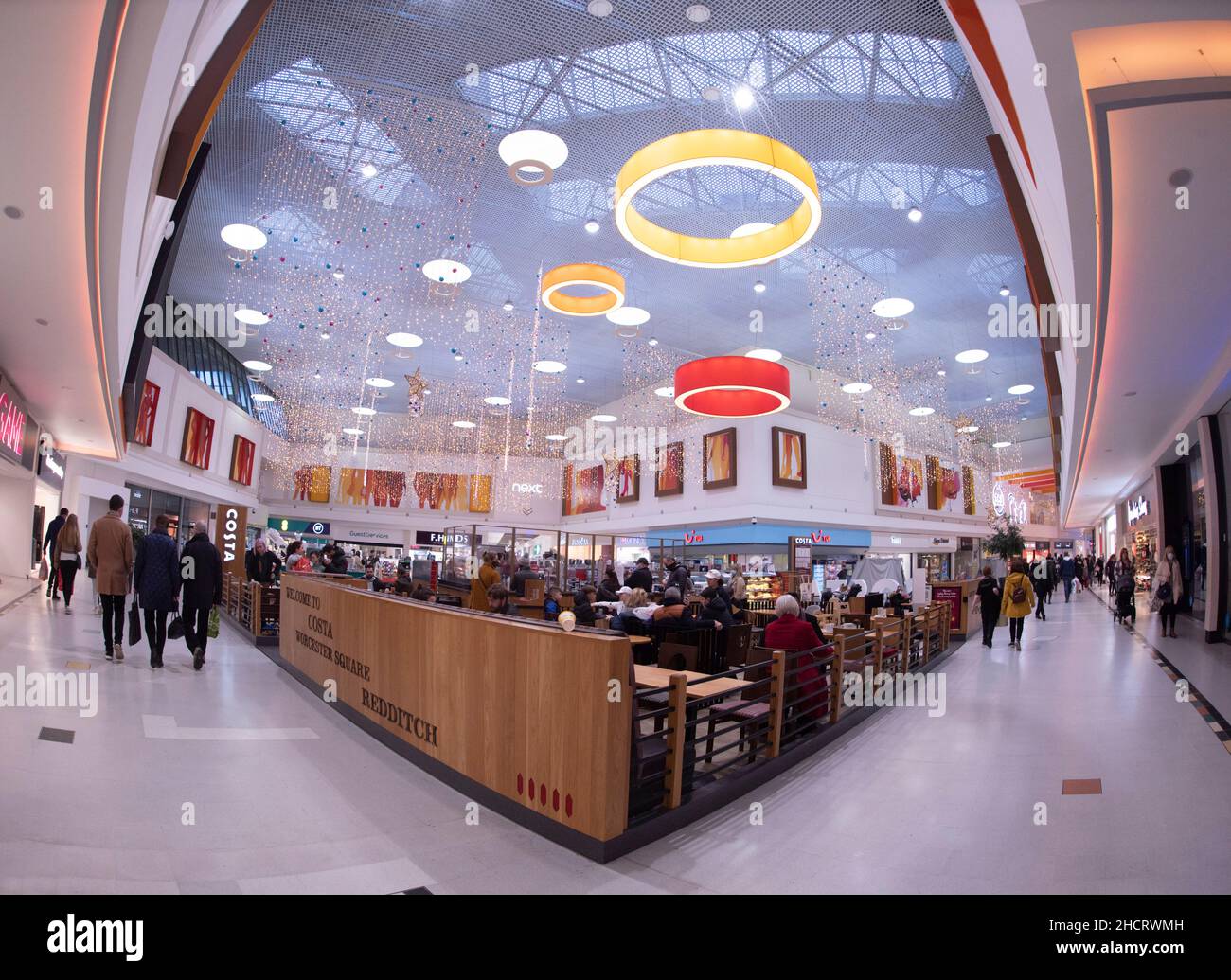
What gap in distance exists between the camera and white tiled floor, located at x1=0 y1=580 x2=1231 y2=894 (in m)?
2.72

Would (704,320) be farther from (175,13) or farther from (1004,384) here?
(175,13)

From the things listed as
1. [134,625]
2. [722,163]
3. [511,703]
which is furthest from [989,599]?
[134,625]

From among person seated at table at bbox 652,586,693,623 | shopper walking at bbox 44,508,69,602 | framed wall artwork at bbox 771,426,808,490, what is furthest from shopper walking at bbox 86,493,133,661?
framed wall artwork at bbox 771,426,808,490

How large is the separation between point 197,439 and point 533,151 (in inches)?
625

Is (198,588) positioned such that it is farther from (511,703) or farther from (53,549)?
(53,549)

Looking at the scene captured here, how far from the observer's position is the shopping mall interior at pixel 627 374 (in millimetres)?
3100

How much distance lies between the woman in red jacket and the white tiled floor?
352 millimetres

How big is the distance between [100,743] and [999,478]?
104 ft

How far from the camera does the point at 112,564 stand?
620 cm

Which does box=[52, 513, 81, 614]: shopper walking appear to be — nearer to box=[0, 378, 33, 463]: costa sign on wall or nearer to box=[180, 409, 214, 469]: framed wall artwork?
box=[0, 378, 33, 463]: costa sign on wall

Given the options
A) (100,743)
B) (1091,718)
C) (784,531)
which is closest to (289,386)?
(784,531)

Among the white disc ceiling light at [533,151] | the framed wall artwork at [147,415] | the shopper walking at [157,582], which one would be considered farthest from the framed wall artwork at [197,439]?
the white disc ceiling light at [533,151]

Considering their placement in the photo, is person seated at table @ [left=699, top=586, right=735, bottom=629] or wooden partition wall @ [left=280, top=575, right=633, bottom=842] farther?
person seated at table @ [left=699, top=586, right=735, bottom=629]

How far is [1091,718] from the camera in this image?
569 cm
